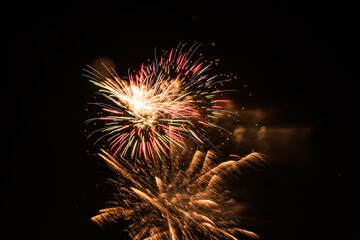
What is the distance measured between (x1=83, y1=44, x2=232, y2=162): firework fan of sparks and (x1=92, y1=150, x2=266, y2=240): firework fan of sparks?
22 centimetres

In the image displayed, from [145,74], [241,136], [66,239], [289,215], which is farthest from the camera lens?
[289,215]

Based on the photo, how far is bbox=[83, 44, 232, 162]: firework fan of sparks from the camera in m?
3.14

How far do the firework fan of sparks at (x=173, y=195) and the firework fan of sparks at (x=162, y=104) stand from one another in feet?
0.71

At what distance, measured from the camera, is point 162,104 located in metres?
3.10

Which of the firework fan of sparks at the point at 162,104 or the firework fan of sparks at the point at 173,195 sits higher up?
the firework fan of sparks at the point at 162,104

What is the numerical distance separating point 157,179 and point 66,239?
9.20ft

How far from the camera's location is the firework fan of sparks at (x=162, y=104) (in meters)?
3.14

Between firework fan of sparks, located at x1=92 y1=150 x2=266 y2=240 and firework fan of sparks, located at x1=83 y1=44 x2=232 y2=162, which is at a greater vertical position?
firework fan of sparks, located at x1=83 y1=44 x2=232 y2=162

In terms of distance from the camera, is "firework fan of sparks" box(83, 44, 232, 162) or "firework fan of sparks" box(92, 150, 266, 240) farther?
"firework fan of sparks" box(92, 150, 266, 240)

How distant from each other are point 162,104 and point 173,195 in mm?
1286

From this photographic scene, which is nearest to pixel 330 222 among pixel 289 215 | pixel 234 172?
pixel 289 215

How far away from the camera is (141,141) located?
3.34 m

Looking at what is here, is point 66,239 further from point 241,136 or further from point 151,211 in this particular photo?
point 241,136

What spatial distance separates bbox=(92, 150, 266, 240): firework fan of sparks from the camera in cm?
336
